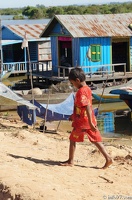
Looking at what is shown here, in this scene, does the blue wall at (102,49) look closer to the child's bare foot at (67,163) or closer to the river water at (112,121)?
the river water at (112,121)

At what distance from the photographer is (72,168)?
5992 millimetres

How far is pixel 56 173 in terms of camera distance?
5715 mm

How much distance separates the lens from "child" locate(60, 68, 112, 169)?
5.84 meters

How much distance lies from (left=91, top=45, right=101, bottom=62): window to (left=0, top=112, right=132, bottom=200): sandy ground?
1321cm

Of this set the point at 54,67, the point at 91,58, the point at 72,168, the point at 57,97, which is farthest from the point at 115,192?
the point at 54,67

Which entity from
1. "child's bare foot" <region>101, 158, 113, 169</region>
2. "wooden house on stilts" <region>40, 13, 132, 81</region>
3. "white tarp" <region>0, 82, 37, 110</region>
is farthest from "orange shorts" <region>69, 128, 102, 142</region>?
"wooden house on stilts" <region>40, 13, 132, 81</region>

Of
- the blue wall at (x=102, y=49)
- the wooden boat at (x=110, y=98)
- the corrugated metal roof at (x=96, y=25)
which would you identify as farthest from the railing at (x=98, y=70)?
the wooden boat at (x=110, y=98)

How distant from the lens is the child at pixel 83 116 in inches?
230

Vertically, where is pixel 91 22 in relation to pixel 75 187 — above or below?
above

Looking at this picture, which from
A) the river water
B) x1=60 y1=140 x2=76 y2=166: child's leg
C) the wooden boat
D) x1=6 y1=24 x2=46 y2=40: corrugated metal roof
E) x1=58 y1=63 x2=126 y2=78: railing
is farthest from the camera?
x1=6 y1=24 x2=46 y2=40: corrugated metal roof

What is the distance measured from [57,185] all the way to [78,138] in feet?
3.15

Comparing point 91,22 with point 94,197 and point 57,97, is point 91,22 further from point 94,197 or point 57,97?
point 94,197

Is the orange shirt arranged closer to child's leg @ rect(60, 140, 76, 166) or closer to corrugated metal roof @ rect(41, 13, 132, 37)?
child's leg @ rect(60, 140, 76, 166)

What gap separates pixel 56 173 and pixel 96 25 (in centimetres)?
1546
